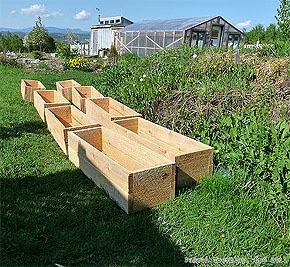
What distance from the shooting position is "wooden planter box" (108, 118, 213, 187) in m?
2.84

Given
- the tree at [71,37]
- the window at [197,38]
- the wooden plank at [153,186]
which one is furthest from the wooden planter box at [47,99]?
the tree at [71,37]

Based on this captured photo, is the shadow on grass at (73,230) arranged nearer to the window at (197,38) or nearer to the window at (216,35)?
the window at (197,38)

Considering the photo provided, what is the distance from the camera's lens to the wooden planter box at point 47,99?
4832mm

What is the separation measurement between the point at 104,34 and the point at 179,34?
13575 mm

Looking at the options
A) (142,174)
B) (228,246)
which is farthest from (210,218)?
(142,174)

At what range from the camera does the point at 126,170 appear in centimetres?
244

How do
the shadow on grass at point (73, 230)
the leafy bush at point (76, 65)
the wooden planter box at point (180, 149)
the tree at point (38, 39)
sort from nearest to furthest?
the shadow on grass at point (73, 230), the wooden planter box at point (180, 149), the leafy bush at point (76, 65), the tree at point (38, 39)

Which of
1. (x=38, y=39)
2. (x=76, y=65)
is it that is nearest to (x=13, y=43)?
(x=38, y=39)

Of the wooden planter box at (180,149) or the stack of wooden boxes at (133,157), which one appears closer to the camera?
the stack of wooden boxes at (133,157)

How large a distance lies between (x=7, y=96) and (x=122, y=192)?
16.4 feet

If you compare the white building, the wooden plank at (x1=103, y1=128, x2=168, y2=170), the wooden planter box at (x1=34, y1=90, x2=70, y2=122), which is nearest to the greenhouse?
the white building

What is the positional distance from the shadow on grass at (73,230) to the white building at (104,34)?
2707 centimetres

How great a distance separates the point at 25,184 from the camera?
2906 mm

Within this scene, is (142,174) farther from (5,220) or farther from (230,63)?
(230,63)
